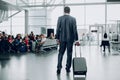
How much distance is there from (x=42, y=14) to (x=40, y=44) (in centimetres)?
1130

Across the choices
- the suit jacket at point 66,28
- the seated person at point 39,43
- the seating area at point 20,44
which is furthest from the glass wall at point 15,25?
the suit jacket at point 66,28

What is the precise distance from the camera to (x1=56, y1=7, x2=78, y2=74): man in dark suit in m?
6.02

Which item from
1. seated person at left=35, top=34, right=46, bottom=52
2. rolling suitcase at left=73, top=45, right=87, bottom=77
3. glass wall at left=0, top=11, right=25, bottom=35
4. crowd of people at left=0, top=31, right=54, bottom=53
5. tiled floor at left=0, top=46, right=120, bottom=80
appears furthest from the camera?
glass wall at left=0, top=11, right=25, bottom=35

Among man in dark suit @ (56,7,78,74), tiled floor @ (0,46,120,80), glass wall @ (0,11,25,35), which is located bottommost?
tiled floor @ (0,46,120,80)

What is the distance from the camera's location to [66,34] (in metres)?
6.06

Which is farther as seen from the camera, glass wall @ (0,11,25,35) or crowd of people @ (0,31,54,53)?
glass wall @ (0,11,25,35)

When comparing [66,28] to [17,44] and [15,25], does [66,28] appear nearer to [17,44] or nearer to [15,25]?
[17,44]

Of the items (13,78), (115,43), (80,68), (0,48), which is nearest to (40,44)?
(0,48)

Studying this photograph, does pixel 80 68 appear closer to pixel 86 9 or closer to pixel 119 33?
pixel 119 33

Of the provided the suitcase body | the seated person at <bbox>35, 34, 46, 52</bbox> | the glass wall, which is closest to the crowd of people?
the seated person at <bbox>35, 34, 46, 52</bbox>

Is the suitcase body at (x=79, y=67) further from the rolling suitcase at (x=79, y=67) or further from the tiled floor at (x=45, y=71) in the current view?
the tiled floor at (x=45, y=71)

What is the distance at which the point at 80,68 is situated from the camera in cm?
453

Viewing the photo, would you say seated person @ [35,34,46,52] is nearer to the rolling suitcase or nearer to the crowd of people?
the crowd of people

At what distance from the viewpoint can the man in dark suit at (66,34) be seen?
602cm
